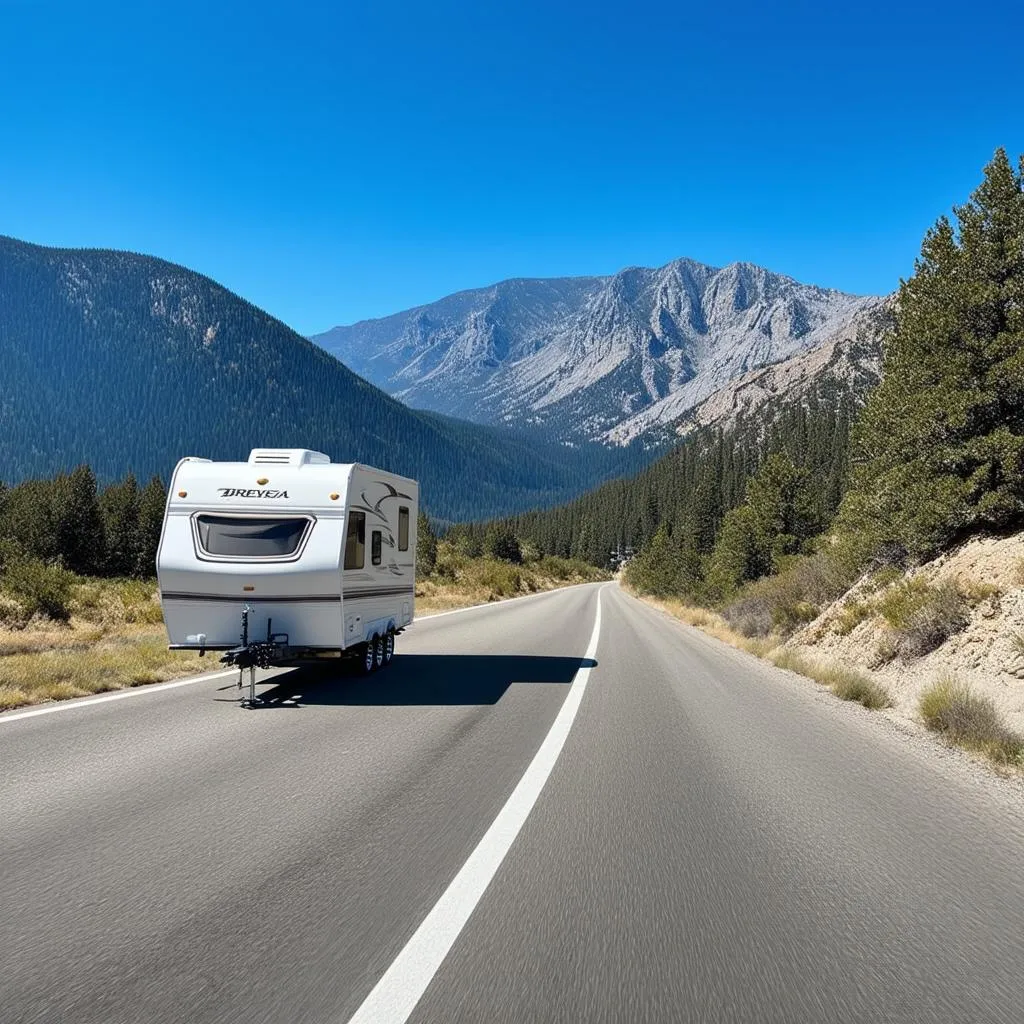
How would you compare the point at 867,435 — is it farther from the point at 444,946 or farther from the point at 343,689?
the point at 444,946

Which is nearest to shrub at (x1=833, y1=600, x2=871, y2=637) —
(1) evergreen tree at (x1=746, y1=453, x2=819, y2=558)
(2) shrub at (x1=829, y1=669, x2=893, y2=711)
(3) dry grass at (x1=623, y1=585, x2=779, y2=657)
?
(3) dry grass at (x1=623, y1=585, x2=779, y2=657)

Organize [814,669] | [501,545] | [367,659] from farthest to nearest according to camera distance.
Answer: [501,545] → [814,669] → [367,659]

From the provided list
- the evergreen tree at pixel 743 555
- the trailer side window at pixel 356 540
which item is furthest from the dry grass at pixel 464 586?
the trailer side window at pixel 356 540

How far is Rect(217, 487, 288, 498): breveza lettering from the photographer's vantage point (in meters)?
10.4

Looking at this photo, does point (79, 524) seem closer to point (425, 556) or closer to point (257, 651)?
point (425, 556)

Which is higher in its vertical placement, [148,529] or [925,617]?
[925,617]

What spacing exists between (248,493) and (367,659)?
3.47m

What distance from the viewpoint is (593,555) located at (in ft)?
522

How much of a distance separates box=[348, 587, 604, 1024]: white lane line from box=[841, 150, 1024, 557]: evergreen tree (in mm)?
13215

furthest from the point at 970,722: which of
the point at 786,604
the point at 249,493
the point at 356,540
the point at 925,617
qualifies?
the point at 786,604

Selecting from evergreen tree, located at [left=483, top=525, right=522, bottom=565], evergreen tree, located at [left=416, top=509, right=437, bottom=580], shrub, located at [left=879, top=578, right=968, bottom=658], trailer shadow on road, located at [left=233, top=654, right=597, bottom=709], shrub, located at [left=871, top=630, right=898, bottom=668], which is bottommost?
evergreen tree, located at [left=483, top=525, right=522, bottom=565]

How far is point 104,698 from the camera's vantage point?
938cm

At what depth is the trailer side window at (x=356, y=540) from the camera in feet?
34.7

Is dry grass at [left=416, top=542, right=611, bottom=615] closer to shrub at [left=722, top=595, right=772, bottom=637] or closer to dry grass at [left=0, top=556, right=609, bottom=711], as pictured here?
dry grass at [left=0, top=556, right=609, bottom=711]
